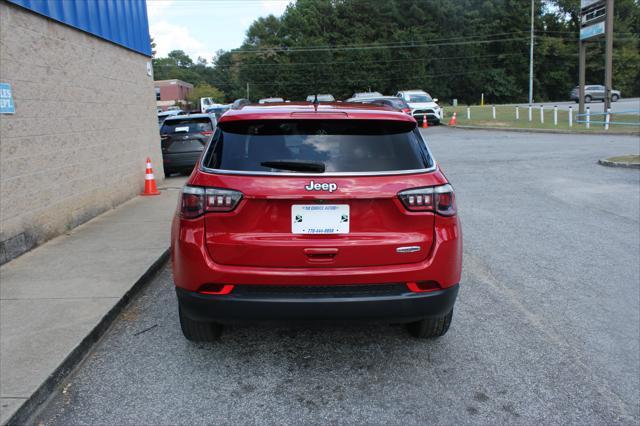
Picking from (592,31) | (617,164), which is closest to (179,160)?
(617,164)

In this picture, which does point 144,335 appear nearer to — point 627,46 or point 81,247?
point 81,247

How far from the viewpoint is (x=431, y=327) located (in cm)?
397

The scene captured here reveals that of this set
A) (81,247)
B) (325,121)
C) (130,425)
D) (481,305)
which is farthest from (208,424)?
(81,247)

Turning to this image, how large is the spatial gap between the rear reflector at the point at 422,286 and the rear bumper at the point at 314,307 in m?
0.03

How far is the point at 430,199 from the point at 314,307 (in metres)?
0.96

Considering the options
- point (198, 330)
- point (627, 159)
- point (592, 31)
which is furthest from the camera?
point (592, 31)

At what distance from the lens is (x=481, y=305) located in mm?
4797

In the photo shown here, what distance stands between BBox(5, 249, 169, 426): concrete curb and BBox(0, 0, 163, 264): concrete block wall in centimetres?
196

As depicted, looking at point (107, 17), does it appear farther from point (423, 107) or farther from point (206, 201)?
point (423, 107)

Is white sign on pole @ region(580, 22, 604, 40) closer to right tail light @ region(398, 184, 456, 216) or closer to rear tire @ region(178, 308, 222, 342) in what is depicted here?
right tail light @ region(398, 184, 456, 216)

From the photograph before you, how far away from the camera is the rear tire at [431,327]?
3.92 m

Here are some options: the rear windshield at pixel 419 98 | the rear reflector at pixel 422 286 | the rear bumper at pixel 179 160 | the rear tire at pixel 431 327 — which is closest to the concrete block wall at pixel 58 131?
the rear bumper at pixel 179 160

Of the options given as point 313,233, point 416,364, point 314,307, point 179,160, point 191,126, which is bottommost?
point 416,364

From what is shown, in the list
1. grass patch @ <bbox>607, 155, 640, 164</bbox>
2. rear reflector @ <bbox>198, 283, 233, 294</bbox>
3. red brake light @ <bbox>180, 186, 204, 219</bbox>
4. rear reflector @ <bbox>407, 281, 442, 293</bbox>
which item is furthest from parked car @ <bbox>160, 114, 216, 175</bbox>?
rear reflector @ <bbox>407, 281, 442, 293</bbox>
